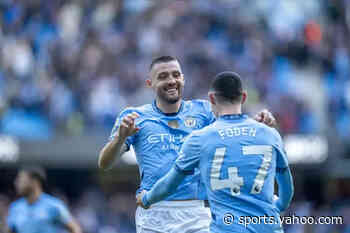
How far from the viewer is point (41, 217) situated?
35.6 ft

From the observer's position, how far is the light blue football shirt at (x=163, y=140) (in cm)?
760

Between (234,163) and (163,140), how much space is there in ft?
4.76

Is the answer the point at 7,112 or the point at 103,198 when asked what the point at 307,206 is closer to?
the point at 103,198

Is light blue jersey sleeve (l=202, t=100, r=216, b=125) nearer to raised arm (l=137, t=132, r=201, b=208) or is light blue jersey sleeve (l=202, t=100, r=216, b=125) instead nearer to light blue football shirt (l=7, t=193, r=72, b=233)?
raised arm (l=137, t=132, r=201, b=208)

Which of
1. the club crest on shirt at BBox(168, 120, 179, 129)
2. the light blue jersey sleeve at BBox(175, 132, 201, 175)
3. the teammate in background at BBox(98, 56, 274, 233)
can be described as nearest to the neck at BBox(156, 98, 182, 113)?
the teammate in background at BBox(98, 56, 274, 233)

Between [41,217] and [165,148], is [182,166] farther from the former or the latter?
[41,217]

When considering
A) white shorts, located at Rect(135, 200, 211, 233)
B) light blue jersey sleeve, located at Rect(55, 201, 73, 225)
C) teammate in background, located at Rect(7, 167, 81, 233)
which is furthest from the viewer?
teammate in background, located at Rect(7, 167, 81, 233)

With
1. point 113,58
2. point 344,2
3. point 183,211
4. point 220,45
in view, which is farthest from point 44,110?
point 183,211

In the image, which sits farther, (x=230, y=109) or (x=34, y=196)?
(x=34, y=196)

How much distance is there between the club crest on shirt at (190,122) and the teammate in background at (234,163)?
121cm

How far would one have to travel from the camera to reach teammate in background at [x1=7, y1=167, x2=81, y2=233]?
35.4ft

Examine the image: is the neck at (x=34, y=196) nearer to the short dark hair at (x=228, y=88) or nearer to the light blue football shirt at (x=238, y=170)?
the light blue football shirt at (x=238, y=170)

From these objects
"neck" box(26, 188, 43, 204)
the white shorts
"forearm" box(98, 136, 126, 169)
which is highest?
"forearm" box(98, 136, 126, 169)

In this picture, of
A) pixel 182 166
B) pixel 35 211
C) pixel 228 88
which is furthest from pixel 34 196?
pixel 228 88
